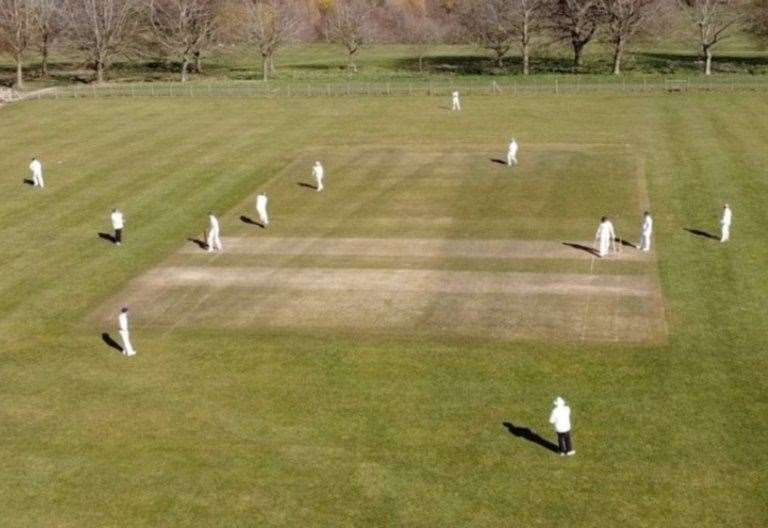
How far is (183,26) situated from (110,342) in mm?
73496

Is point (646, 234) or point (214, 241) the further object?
point (214, 241)

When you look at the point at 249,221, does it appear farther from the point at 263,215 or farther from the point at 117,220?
the point at 117,220

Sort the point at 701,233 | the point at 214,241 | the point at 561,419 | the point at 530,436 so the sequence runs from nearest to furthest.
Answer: the point at 561,419
the point at 530,436
the point at 214,241
the point at 701,233

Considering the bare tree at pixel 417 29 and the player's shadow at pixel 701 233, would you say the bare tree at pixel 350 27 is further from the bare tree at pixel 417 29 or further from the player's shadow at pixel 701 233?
the player's shadow at pixel 701 233

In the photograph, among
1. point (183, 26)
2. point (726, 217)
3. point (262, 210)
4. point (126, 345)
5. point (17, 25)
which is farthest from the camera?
point (183, 26)

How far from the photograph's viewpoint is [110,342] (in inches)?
1249

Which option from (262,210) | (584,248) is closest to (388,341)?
(584,248)

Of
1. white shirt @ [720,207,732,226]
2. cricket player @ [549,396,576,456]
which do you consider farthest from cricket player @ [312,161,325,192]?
cricket player @ [549,396,576,456]

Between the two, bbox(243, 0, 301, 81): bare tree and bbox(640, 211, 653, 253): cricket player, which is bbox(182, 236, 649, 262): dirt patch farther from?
bbox(243, 0, 301, 81): bare tree

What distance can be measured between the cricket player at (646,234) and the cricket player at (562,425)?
52.7 feet

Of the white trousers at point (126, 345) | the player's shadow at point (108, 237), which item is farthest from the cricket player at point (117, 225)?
the white trousers at point (126, 345)

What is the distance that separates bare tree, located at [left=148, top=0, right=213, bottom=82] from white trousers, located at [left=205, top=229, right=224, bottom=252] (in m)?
62.8

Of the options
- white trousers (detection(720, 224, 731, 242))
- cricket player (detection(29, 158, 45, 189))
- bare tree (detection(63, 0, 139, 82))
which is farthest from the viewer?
bare tree (detection(63, 0, 139, 82))

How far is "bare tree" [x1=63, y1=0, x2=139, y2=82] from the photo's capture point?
9750 centimetres
